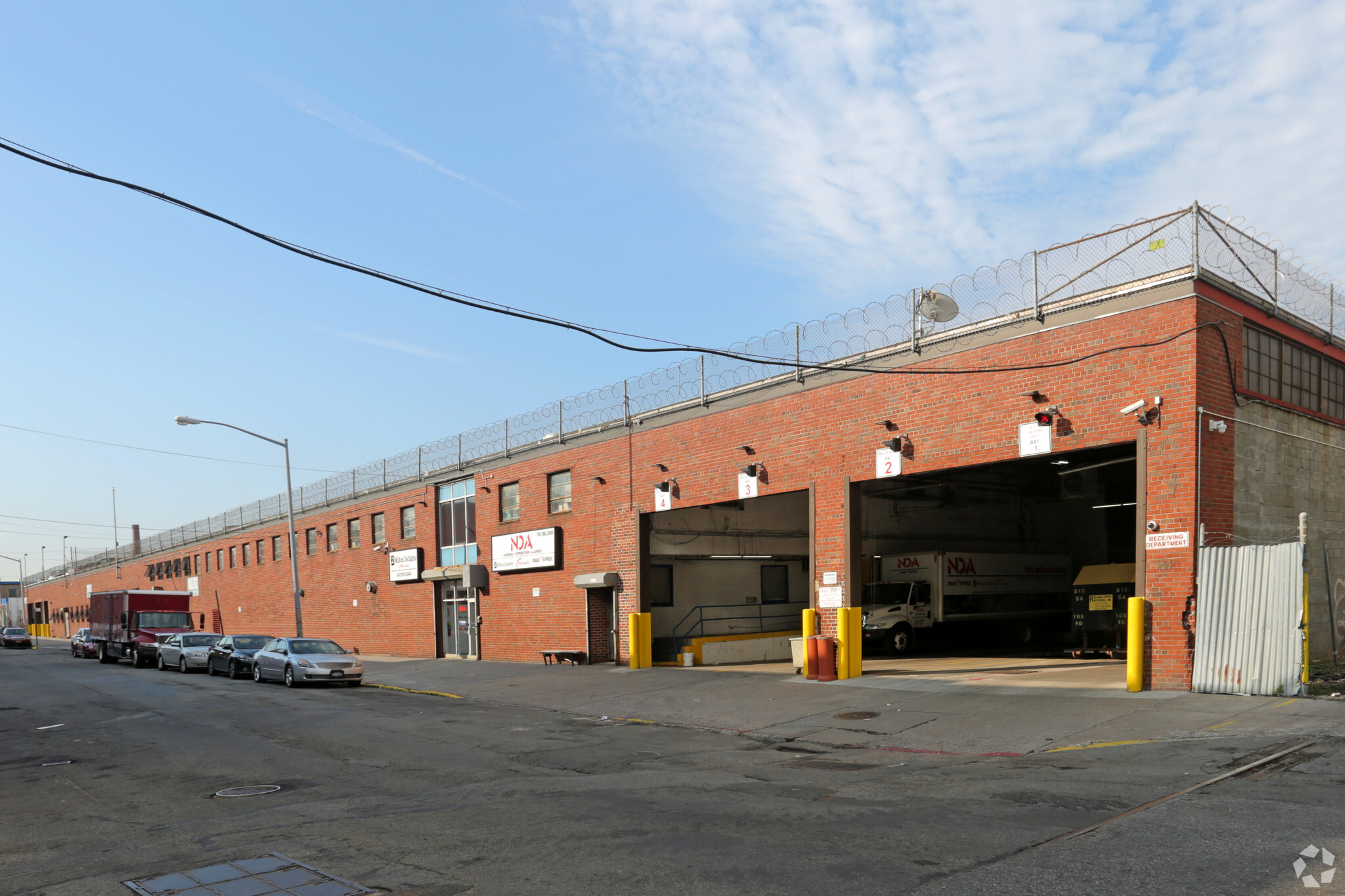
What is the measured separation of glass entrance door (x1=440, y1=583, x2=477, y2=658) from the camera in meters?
33.8

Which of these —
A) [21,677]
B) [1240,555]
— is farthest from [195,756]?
[21,677]

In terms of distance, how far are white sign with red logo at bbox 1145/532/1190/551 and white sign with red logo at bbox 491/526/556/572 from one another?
17.7 meters

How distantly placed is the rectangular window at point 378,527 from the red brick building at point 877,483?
119 mm

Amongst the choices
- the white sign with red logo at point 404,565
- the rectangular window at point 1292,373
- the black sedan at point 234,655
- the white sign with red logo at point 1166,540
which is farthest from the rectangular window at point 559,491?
the rectangular window at point 1292,373

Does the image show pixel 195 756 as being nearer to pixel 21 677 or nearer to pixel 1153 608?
pixel 1153 608

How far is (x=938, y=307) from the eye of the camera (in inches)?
750

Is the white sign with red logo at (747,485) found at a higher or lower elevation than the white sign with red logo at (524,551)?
higher

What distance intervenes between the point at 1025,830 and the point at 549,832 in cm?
373

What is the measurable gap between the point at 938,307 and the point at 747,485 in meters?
6.55

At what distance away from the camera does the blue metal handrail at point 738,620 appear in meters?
29.7

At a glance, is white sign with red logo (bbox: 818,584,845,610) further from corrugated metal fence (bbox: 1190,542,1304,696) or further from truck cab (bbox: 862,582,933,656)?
truck cab (bbox: 862,582,933,656)

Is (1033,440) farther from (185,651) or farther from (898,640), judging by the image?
(185,651)

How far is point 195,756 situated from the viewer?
1327 cm

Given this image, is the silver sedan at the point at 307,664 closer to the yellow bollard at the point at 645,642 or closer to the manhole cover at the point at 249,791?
the yellow bollard at the point at 645,642
